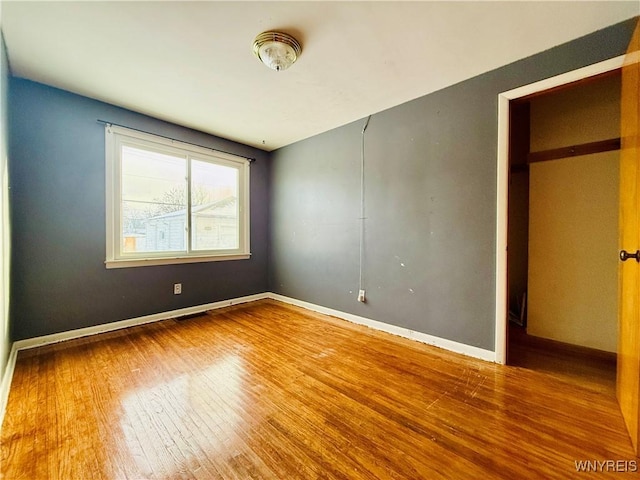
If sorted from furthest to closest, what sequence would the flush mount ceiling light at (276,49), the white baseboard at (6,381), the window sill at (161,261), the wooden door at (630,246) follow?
the window sill at (161,261), the flush mount ceiling light at (276,49), the white baseboard at (6,381), the wooden door at (630,246)

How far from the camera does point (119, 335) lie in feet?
8.83

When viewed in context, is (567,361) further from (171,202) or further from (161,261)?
(171,202)

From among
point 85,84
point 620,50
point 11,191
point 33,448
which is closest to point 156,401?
point 33,448

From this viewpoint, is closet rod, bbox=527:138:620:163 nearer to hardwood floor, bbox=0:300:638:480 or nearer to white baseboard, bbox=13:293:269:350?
hardwood floor, bbox=0:300:638:480

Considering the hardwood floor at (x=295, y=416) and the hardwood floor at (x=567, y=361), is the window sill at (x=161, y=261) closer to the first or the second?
the hardwood floor at (x=295, y=416)

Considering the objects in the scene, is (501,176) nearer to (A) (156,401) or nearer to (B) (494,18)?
(B) (494,18)

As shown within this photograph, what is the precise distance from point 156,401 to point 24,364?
1.41 meters

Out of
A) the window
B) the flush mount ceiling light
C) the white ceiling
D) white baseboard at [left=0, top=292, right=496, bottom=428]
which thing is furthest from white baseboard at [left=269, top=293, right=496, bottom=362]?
the flush mount ceiling light

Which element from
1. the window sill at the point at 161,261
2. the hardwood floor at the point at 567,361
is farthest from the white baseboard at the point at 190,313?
the window sill at the point at 161,261

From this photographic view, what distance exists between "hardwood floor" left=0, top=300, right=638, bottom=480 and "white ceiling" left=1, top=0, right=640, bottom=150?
2428mm

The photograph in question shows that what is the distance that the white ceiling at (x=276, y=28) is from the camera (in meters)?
1.56

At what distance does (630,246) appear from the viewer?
140 centimetres

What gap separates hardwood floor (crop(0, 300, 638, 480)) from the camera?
1168mm

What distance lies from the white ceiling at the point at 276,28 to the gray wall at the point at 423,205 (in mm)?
165
